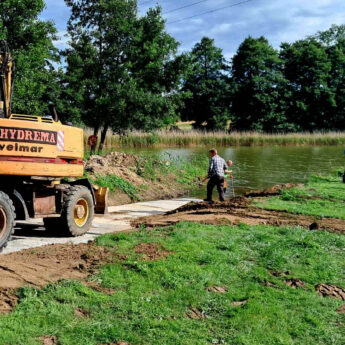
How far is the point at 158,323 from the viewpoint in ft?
15.9

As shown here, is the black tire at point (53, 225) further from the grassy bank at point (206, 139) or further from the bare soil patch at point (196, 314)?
the grassy bank at point (206, 139)

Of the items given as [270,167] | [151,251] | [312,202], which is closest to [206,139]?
[270,167]

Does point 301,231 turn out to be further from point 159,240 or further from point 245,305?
point 245,305

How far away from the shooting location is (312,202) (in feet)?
45.5

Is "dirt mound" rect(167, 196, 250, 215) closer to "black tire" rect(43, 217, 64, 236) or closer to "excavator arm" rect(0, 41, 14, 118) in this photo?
"black tire" rect(43, 217, 64, 236)

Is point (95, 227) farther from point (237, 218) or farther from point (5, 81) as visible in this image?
point (5, 81)

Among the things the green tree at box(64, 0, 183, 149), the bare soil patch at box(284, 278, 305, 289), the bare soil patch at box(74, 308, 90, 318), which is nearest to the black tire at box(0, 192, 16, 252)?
the bare soil patch at box(74, 308, 90, 318)

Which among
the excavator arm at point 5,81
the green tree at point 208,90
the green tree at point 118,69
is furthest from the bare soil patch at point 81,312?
the green tree at point 208,90

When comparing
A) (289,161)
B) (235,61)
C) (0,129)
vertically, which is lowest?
(289,161)

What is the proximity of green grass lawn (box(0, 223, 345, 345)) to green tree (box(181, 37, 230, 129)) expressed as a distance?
65820 millimetres

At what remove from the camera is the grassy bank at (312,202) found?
12281 mm

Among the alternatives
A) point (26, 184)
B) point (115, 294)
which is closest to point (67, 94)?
point (26, 184)

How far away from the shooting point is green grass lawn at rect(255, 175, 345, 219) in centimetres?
1232

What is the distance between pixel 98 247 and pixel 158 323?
9.13 feet
